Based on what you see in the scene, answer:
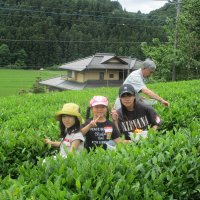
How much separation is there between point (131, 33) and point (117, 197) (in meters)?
74.4

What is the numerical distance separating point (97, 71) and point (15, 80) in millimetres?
26211

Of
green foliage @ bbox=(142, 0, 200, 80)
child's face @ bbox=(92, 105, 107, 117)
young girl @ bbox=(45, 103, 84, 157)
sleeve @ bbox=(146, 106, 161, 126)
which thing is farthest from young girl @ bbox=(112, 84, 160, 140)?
green foliage @ bbox=(142, 0, 200, 80)

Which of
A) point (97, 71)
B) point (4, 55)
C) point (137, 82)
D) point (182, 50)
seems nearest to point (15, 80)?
point (4, 55)

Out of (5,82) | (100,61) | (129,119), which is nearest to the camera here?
(129,119)

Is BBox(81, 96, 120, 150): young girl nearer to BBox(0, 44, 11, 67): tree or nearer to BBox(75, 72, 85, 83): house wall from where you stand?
BBox(75, 72, 85, 83): house wall

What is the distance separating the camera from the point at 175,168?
398 centimetres

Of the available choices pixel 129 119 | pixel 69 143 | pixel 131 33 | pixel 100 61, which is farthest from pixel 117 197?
pixel 131 33

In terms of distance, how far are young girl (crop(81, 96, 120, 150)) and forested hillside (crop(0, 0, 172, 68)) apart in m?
69.2

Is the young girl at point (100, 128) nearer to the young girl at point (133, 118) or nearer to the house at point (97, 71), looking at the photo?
the young girl at point (133, 118)

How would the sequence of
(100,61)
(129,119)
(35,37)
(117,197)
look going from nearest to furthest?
(117,197), (129,119), (100,61), (35,37)

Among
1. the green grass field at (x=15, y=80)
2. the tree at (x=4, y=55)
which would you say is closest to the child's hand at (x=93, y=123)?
the green grass field at (x=15, y=80)

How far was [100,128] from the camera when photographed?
16.9 feet

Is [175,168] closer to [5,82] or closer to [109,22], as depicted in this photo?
[5,82]

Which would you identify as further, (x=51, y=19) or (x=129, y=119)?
(x=51, y=19)
